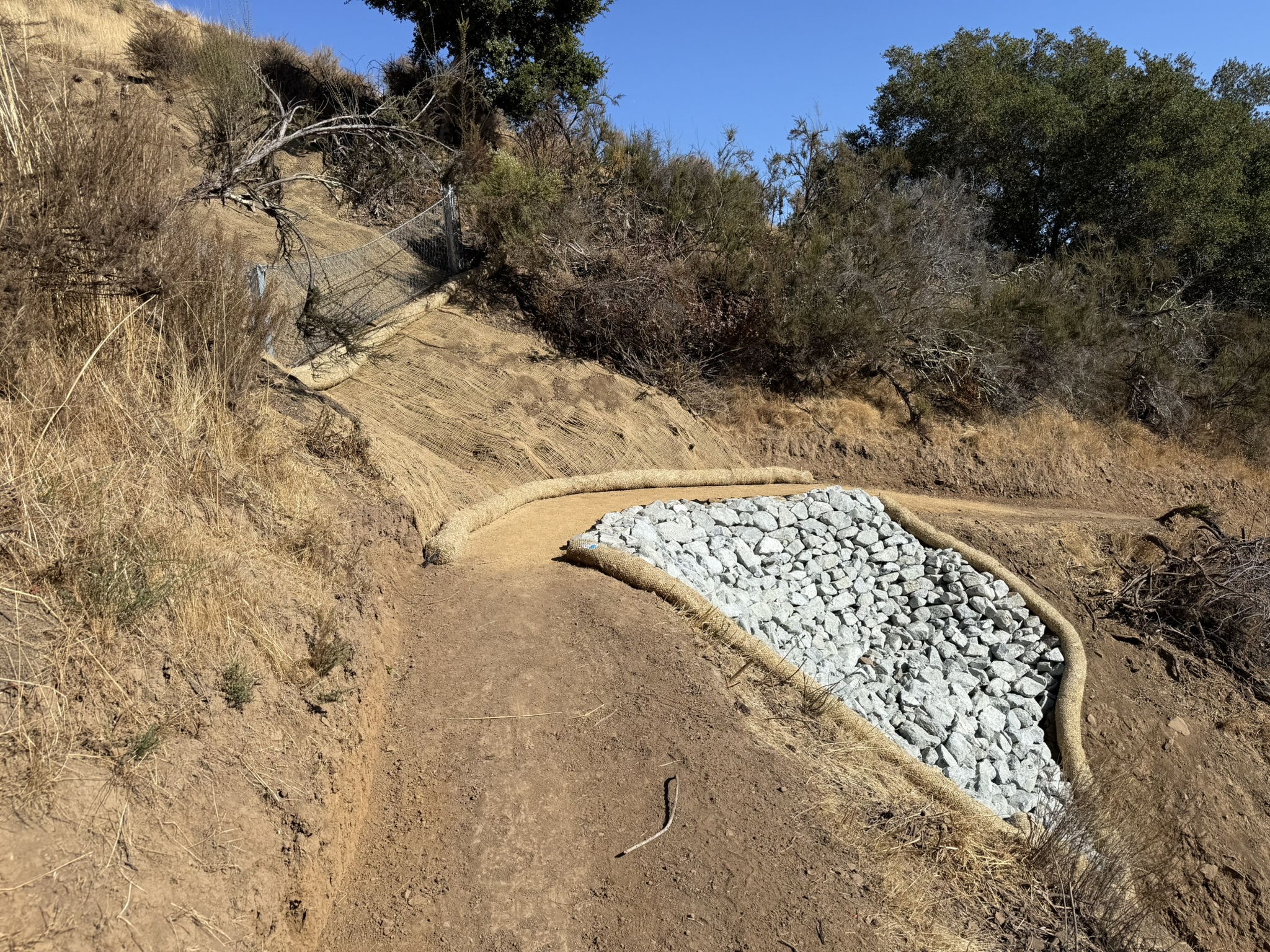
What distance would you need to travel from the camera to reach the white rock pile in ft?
23.4

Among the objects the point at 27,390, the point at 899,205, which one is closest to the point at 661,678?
the point at 27,390

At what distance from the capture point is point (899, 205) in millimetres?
13820

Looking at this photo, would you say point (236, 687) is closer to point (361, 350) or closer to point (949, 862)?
point (949, 862)

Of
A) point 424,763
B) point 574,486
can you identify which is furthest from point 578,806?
point 574,486

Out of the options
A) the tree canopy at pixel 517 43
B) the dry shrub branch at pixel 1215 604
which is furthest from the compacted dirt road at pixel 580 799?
the tree canopy at pixel 517 43

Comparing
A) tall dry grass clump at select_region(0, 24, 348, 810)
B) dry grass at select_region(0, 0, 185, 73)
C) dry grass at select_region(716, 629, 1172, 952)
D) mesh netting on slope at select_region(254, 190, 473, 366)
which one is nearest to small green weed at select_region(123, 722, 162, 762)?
tall dry grass clump at select_region(0, 24, 348, 810)

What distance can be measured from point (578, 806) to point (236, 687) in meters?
1.65

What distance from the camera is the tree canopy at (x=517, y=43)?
52.4 feet

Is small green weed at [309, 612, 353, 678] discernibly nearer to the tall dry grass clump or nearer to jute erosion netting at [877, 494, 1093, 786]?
the tall dry grass clump

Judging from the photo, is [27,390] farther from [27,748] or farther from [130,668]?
[27,748]

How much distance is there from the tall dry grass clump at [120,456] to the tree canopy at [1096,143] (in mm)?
15644

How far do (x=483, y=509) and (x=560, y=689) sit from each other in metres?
3.19

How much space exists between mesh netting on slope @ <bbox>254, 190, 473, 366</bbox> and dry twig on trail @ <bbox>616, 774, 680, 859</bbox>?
4493 millimetres

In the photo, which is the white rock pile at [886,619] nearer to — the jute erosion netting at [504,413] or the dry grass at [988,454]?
the jute erosion netting at [504,413]
